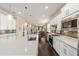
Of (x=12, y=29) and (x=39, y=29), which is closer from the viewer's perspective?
(x=12, y=29)

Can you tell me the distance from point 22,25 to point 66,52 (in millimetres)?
1127

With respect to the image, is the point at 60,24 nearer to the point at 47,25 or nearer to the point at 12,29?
the point at 47,25

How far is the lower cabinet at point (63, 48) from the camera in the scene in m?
2.10

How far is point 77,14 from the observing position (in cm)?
220

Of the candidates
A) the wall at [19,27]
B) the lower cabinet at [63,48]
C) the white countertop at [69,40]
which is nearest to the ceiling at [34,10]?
the wall at [19,27]

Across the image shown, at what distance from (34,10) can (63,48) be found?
1066 mm

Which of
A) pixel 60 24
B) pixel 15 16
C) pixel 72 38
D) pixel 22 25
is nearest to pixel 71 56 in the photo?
pixel 72 38

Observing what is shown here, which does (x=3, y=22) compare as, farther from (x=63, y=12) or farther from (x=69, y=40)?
(x=69, y=40)

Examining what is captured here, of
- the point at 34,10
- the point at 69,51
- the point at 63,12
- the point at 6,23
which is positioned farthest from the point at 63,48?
the point at 6,23

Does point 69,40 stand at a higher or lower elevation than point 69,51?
higher

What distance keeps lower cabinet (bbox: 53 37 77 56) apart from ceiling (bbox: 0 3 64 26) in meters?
0.63

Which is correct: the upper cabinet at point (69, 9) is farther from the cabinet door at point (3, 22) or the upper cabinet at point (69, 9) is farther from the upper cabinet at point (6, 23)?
the cabinet door at point (3, 22)

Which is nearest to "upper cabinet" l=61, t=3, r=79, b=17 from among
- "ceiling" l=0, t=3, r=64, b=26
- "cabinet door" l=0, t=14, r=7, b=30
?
"ceiling" l=0, t=3, r=64, b=26

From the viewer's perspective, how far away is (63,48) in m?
2.48
